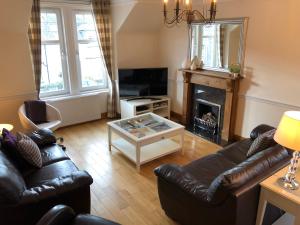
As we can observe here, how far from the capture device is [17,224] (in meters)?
1.96

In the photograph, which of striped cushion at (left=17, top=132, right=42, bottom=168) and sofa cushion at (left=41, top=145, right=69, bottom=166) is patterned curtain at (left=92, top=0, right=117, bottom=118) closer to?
sofa cushion at (left=41, top=145, right=69, bottom=166)

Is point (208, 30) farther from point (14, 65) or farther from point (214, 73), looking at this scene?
point (14, 65)

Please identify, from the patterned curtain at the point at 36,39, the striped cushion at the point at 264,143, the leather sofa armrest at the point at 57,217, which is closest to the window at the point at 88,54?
the patterned curtain at the point at 36,39

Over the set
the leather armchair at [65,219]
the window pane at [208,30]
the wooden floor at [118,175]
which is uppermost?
the window pane at [208,30]

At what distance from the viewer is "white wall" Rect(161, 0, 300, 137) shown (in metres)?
3.37

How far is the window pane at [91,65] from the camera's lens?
5043 mm

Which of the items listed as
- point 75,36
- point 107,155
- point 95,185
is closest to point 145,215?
point 95,185

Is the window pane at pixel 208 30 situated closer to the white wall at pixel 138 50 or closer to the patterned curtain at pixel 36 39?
the white wall at pixel 138 50

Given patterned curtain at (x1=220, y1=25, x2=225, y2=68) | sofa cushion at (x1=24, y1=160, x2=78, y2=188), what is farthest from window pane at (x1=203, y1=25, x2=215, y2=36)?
sofa cushion at (x1=24, y1=160, x2=78, y2=188)

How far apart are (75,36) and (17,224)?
12.2ft

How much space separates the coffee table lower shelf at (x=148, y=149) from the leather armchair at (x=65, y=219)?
5.79ft

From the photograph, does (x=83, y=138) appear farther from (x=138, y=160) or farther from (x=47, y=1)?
(x=47, y=1)

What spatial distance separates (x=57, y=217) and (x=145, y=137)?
1.94 metres

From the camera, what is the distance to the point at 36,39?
4.27 meters
